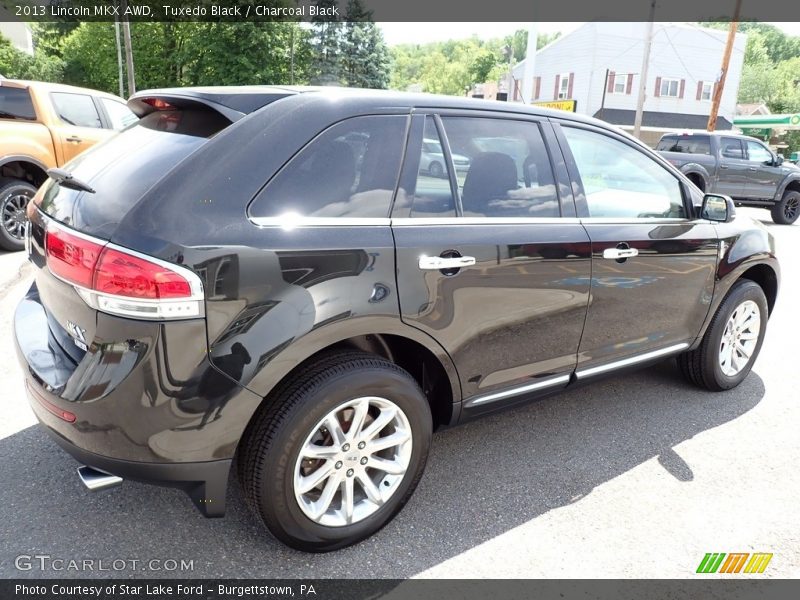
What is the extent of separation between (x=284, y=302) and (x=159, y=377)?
48 centimetres

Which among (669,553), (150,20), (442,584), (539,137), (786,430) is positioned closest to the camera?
(442,584)

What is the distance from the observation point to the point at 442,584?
240 centimetres

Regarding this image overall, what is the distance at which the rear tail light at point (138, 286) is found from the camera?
6.62 feet

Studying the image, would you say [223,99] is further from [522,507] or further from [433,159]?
[522,507]

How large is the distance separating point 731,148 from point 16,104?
13.7 m

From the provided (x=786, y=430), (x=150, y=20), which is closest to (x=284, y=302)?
(x=786, y=430)

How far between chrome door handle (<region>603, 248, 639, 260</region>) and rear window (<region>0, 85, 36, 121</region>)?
7000 mm

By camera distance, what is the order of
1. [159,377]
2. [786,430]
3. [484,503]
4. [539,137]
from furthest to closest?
[786,430] < [539,137] < [484,503] < [159,377]

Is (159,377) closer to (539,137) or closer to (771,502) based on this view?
(539,137)

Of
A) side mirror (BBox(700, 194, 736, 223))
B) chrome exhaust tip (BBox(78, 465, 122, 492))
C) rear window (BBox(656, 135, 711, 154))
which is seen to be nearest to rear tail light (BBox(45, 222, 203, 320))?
chrome exhaust tip (BBox(78, 465, 122, 492))

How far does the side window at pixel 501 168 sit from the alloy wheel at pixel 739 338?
75.0 inches

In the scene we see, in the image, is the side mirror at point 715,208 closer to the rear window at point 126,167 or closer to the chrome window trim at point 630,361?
the chrome window trim at point 630,361

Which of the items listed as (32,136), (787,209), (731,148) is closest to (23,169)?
(32,136)

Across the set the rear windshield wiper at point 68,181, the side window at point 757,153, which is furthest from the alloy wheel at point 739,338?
the side window at point 757,153
